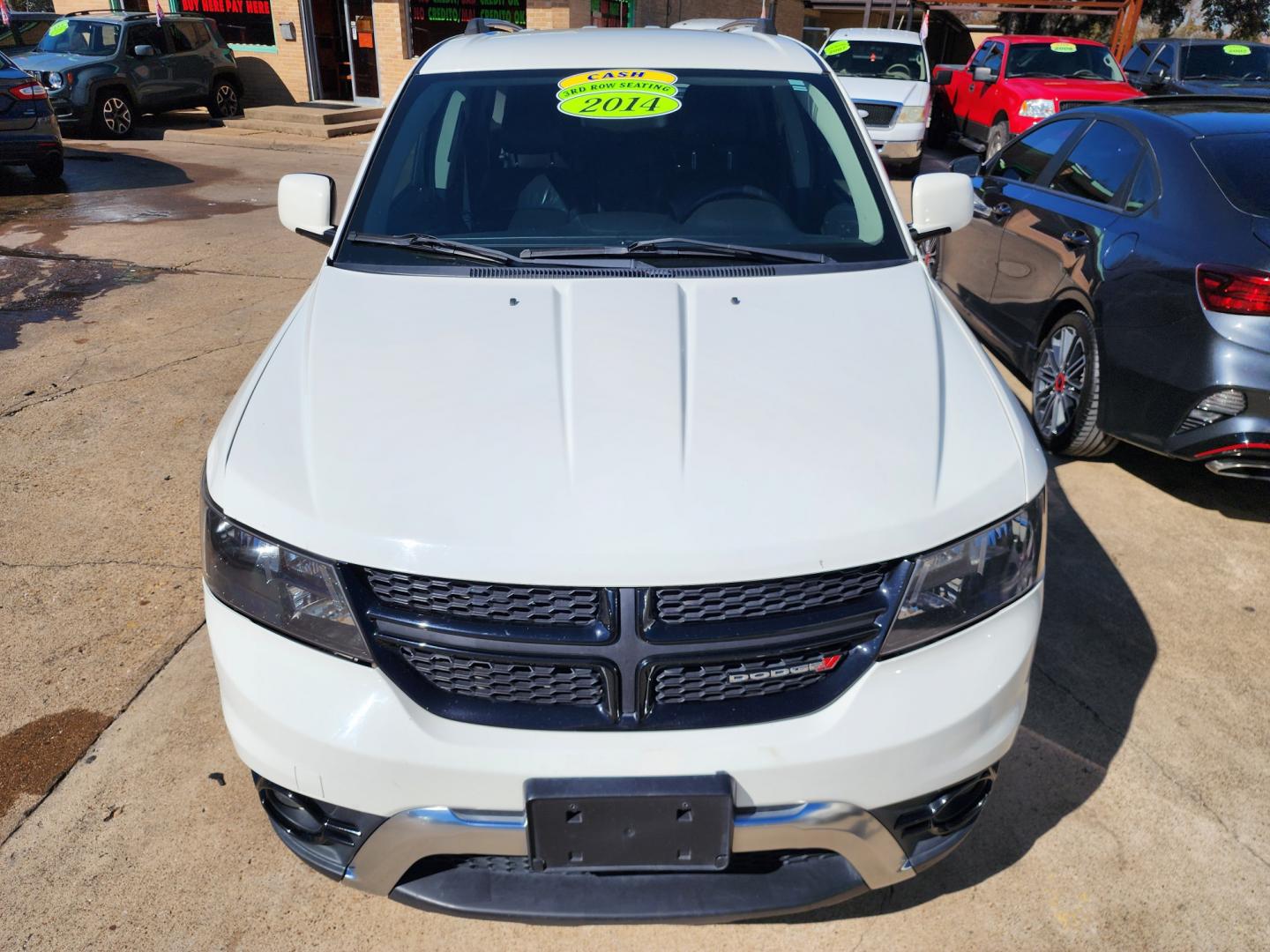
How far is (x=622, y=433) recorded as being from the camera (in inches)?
78.0

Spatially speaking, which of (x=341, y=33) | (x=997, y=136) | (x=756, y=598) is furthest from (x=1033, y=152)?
(x=341, y=33)

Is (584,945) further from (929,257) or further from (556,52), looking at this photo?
(929,257)

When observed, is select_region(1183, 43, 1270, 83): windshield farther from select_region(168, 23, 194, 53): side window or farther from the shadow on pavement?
select_region(168, 23, 194, 53): side window

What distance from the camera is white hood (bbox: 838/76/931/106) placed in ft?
41.4

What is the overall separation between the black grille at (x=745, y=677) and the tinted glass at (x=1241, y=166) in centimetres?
314

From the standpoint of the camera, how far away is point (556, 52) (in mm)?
3301

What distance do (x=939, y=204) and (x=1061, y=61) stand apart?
12406 millimetres

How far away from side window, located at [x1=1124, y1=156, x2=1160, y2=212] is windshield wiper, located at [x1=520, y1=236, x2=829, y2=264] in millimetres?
2364

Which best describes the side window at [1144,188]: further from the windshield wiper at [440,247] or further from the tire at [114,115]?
the tire at [114,115]

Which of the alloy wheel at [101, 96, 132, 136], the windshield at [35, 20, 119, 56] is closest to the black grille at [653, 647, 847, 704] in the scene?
the alloy wheel at [101, 96, 132, 136]

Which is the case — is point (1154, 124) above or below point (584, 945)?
above

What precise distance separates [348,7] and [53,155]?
34.4 feet

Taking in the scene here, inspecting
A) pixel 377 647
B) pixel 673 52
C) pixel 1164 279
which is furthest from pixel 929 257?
pixel 377 647

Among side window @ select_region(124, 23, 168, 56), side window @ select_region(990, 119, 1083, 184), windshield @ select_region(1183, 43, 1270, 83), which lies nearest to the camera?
side window @ select_region(990, 119, 1083, 184)
